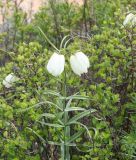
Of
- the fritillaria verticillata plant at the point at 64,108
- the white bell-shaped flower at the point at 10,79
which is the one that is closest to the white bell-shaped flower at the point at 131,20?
the fritillaria verticillata plant at the point at 64,108

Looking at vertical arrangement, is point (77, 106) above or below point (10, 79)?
below

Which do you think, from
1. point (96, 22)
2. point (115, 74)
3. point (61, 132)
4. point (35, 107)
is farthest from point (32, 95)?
point (96, 22)

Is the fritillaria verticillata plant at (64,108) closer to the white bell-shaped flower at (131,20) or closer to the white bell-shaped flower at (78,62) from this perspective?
the white bell-shaped flower at (78,62)

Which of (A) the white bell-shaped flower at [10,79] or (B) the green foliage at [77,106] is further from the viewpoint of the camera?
(A) the white bell-shaped flower at [10,79]

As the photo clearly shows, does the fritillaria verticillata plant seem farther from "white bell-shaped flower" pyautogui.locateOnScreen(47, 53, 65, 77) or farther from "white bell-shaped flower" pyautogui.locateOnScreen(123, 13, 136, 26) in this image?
"white bell-shaped flower" pyautogui.locateOnScreen(123, 13, 136, 26)

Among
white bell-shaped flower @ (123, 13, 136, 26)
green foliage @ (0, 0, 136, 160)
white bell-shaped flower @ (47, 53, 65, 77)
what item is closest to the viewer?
white bell-shaped flower @ (47, 53, 65, 77)

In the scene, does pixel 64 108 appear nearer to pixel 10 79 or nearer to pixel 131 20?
pixel 10 79

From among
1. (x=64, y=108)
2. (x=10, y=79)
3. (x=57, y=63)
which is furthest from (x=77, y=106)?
(x=57, y=63)

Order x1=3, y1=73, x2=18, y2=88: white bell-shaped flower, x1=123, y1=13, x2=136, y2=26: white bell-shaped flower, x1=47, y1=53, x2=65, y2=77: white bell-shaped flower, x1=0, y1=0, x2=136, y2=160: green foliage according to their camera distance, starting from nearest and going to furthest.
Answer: x1=47, y1=53, x2=65, y2=77: white bell-shaped flower
x1=0, y1=0, x2=136, y2=160: green foliage
x1=3, y1=73, x2=18, y2=88: white bell-shaped flower
x1=123, y1=13, x2=136, y2=26: white bell-shaped flower

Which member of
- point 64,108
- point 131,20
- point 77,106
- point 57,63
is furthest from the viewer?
point 131,20

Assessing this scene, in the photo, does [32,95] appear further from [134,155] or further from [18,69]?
[134,155]

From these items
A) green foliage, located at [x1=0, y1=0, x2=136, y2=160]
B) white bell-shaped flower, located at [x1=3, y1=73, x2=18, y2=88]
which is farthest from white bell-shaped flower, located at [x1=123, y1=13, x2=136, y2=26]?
white bell-shaped flower, located at [x1=3, y1=73, x2=18, y2=88]
